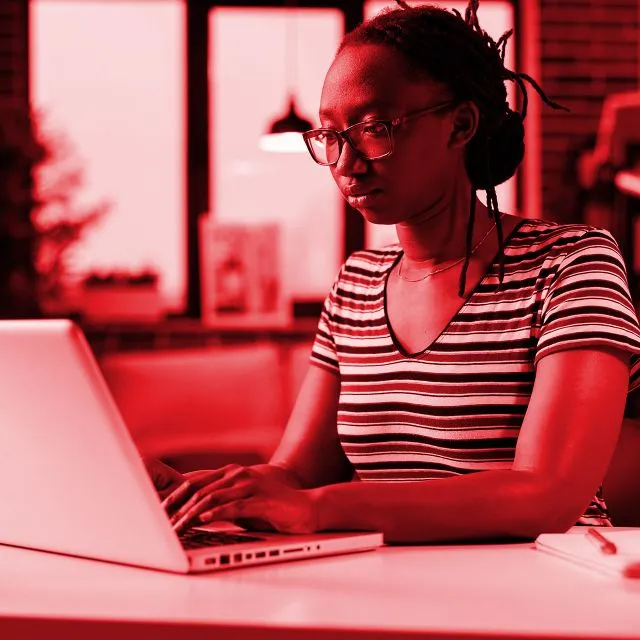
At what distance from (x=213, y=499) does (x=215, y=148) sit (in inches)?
156

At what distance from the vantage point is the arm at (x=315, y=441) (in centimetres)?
157

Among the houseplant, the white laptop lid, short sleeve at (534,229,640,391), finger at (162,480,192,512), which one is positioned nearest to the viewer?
the white laptop lid

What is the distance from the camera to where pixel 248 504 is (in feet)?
3.45

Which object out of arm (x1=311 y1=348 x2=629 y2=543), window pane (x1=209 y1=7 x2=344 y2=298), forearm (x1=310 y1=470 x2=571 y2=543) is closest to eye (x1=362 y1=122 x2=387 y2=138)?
arm (x1=311 y1=348 x2=629 y2=543)

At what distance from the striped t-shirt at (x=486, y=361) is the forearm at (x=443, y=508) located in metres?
0.22

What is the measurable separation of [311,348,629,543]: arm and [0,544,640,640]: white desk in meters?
0.07

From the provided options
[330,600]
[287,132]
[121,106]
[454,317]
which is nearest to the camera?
[330,600]

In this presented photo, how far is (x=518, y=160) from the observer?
1.55 m

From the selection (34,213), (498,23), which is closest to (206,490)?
(34,213)

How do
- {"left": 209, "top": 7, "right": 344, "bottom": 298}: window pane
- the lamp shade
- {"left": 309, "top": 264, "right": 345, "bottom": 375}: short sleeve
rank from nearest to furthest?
{"left": 309, "top": 264, "right": 345, "bottom": 375}: short sleeve → the lamp shade → {"left": 209, "top": 7, "right": 344, "bottom": 298}: window pane

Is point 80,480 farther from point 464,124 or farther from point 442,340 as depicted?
point 464,124

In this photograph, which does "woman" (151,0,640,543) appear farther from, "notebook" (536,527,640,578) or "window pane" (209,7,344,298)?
"window pane" (209,7,344,298)

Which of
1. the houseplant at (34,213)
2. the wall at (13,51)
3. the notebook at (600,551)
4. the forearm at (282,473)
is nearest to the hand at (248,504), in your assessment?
the notebook at (600,551)

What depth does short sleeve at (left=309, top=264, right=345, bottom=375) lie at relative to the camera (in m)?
1.65
